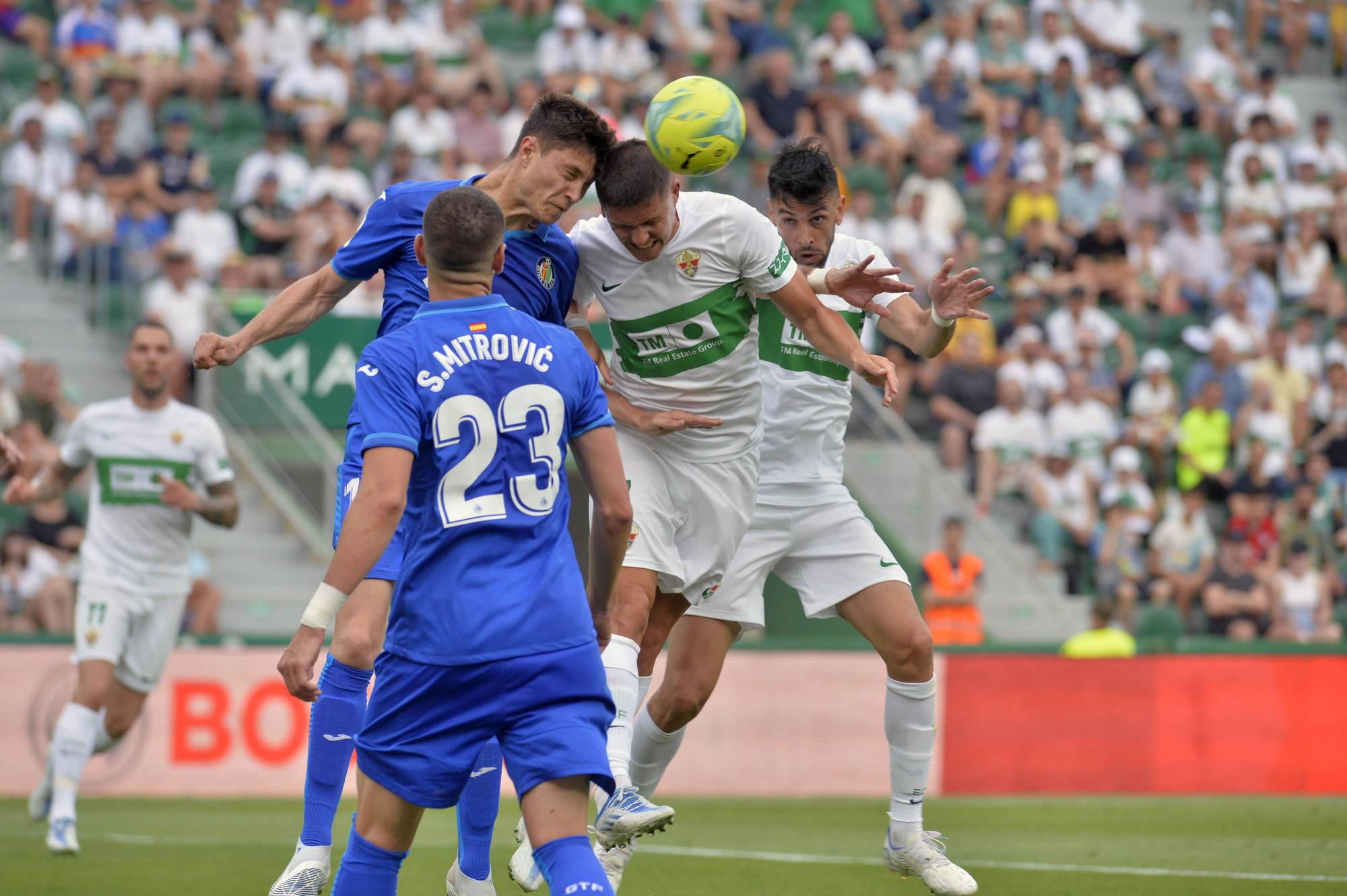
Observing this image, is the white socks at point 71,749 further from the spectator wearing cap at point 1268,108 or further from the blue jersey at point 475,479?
the spectator wearing cap at point 1268,108

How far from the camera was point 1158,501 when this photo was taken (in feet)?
64.0

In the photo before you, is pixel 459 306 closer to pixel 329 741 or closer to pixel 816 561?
pixel 329 741

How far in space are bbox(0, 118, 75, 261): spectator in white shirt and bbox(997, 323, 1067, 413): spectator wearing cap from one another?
10.1 metres

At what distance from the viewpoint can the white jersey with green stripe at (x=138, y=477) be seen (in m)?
10.8

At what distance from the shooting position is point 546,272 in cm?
721

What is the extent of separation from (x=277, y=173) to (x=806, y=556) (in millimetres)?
12121

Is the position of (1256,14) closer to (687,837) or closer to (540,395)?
(687,837)

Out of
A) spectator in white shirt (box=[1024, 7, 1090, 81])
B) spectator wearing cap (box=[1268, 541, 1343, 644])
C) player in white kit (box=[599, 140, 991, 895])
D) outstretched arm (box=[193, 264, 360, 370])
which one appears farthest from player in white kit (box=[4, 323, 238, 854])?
spectator in white shirt (box=[1024, 7, 1090, 81])

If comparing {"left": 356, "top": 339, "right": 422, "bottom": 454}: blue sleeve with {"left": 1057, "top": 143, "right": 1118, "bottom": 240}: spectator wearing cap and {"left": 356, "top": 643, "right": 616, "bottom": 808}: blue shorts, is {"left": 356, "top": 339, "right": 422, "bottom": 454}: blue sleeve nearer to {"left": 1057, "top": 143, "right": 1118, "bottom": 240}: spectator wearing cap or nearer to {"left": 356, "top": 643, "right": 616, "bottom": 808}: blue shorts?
{"left": 356, "top": 643, "right": 616, "bottom": 808}: blue shorts

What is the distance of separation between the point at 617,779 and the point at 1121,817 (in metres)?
7.66

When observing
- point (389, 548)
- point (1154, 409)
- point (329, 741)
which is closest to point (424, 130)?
point (1154, 409)

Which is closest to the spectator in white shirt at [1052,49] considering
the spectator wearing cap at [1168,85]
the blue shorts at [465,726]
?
the spectator wearing cap at [1168,85]

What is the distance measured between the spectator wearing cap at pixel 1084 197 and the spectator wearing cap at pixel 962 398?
3.51 m

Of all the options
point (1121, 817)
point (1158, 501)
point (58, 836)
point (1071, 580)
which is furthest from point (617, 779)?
point (1158, 501)
